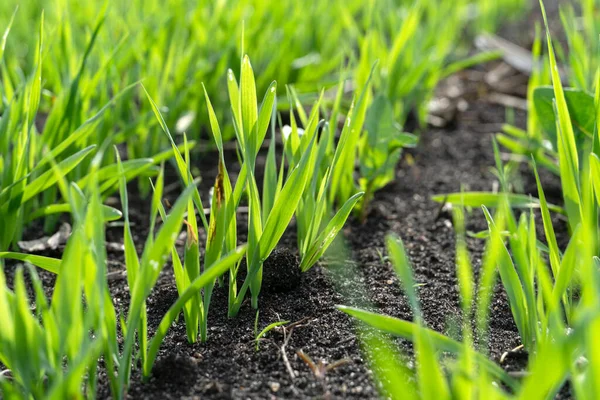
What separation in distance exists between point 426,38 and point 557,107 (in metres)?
1.21

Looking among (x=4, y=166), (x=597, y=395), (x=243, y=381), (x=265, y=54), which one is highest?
(x=265, y=54)

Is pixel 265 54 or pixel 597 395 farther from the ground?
pixel 265 54

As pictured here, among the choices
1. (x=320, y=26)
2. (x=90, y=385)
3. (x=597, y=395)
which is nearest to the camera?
(x=597, y=395)

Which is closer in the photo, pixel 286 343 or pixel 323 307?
pixel 286 343

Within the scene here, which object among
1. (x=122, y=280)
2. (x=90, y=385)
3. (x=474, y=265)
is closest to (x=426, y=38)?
(x=474, y=265)

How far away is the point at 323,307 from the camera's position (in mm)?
1146

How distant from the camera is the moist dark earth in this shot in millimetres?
937

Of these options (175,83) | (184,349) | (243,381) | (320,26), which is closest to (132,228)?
(175,83)

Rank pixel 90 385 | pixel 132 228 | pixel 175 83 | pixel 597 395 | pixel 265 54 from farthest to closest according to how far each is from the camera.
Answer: pixel 265 54
pixel 175 83
pixel 132 228
pixel 90 385
pixel 597 395

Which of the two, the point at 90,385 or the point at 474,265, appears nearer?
the point at 90,385

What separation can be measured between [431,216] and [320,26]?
3.45ft

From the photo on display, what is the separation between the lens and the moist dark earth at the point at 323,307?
937 millimetres

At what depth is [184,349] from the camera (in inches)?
40.3

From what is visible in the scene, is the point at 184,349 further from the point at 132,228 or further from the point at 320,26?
the point at 320,26
